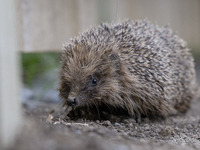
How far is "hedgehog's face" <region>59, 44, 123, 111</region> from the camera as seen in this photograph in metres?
4.94

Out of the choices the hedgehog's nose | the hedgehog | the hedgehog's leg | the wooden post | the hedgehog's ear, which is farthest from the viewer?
the hedgehog's leg

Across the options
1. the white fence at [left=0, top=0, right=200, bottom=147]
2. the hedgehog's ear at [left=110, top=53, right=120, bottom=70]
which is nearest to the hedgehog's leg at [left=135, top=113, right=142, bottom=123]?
the hedgehog's ear at [left=110, top=53, right=120, bottom=70]

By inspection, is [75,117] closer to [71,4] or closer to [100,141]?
[100,141]

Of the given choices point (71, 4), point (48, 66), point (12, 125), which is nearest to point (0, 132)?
point (12, 125)

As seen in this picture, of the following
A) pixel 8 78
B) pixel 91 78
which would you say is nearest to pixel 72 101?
pixel 91 78

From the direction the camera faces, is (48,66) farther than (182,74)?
Yes

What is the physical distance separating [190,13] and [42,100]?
9536 millimetres

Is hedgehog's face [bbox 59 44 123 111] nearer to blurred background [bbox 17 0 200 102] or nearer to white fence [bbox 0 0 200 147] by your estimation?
blurred background [bbox 17 0 200 102]

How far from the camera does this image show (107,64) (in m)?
5.17

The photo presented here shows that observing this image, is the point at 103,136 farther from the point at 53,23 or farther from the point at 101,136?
the point at 53,23

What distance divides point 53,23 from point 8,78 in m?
4.83

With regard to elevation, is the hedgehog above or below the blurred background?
below

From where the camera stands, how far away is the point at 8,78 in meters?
2.83

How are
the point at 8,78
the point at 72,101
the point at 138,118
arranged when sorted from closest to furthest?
the point at 8,78, the point at 72,101, the point at 138,118
